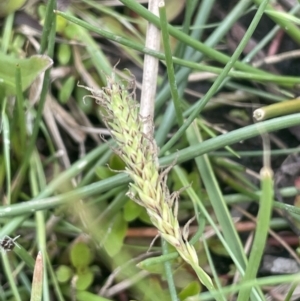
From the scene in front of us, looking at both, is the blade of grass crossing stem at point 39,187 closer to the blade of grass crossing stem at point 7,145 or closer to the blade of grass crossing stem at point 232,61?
the blade of grass crossing stem at point 7,145

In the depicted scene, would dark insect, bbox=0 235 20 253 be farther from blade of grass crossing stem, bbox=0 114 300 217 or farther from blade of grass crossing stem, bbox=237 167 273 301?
blade of grass crossing stem, bbox=237 167 273 301

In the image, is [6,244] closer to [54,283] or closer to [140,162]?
[54,283]

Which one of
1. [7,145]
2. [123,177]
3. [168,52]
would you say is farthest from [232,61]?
[7,145]

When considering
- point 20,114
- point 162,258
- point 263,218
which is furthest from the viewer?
point 20,114

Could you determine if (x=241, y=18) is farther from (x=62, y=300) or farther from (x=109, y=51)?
(x=62, y=300)

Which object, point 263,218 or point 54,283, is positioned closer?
point 263,218

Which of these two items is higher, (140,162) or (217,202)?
(140,162)
